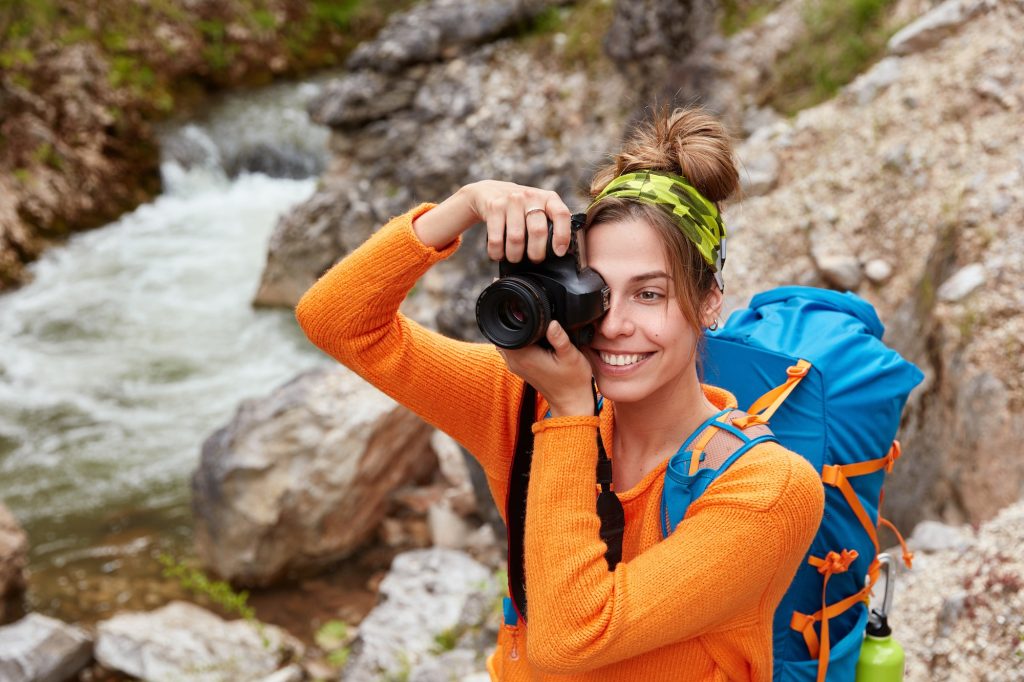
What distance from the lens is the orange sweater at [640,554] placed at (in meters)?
1.41

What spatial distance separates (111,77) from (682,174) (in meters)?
11.6

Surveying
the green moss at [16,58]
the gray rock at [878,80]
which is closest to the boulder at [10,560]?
the gray rock at [878,80]

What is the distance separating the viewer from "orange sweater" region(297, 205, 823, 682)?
1407 millimetres

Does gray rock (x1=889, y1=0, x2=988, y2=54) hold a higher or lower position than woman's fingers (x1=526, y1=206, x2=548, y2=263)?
lower

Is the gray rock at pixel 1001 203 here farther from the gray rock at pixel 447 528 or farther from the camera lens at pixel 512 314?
the camera lens at pixel 512 314

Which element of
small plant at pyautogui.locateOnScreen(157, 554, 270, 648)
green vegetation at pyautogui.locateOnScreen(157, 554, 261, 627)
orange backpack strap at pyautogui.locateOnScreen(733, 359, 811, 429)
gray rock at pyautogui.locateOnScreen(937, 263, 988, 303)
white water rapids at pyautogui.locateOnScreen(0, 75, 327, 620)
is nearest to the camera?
orange backpack strap at pyautogui.locateOnScreen(733, 359, 811, 429)

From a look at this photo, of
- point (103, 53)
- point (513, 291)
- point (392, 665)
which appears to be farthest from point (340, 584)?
point (103, 53)

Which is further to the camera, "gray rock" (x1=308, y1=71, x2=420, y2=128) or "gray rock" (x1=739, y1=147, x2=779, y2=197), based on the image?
"gray rock" (x1=308, y1=71, x2=420, y2=128)

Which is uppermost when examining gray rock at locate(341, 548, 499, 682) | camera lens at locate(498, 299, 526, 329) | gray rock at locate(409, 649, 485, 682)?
camera lens at locate(498, 299, 526, 329)

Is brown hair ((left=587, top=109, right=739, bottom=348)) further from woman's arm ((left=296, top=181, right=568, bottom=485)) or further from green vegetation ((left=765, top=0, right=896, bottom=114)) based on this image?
green vegetation ((left=765, top=0, right=896, bottom=114))

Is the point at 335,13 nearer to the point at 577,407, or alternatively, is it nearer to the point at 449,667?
the point at 449,667

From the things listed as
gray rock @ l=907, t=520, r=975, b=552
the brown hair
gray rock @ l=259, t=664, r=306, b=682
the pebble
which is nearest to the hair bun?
the brown hair

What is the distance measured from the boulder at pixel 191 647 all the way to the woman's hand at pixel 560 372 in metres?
3.77

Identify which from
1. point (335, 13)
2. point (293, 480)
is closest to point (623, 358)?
point (293, 480)
